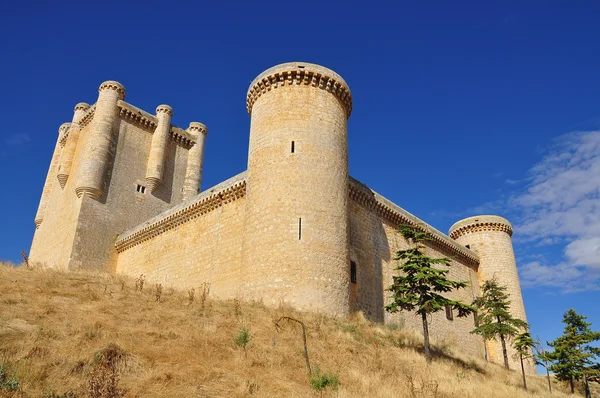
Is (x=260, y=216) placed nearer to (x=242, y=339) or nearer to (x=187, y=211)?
(x=242, y=339)

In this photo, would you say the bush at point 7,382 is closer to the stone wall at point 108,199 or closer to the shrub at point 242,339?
the shrub at point 242,339

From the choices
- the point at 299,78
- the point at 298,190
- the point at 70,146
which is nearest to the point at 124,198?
the point at 70,146

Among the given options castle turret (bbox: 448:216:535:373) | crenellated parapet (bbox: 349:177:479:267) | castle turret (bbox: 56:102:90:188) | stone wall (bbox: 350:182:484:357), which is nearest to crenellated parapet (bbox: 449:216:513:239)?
castle turret (bbox: 448:216:535:373)

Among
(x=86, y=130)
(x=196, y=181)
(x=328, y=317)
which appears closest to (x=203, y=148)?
(x=196, y=181)

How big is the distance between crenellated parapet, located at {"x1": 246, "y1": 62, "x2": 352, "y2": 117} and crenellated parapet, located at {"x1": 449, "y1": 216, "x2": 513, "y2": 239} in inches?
636

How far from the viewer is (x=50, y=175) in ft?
109

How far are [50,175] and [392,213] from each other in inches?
972

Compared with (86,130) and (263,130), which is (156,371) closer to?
(263,130)

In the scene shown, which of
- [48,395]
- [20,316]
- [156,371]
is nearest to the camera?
[48,395]

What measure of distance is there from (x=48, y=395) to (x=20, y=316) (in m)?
3.43

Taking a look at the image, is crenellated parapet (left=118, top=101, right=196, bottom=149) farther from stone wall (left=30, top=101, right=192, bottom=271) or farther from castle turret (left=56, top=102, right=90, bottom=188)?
castle turret (left=56, top=102, right=90, bottom=188)

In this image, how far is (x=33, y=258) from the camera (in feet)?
98.1

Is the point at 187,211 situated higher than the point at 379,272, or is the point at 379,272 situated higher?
the point at 187,211

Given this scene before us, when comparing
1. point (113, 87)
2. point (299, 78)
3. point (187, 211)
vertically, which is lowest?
point (187, 211)
